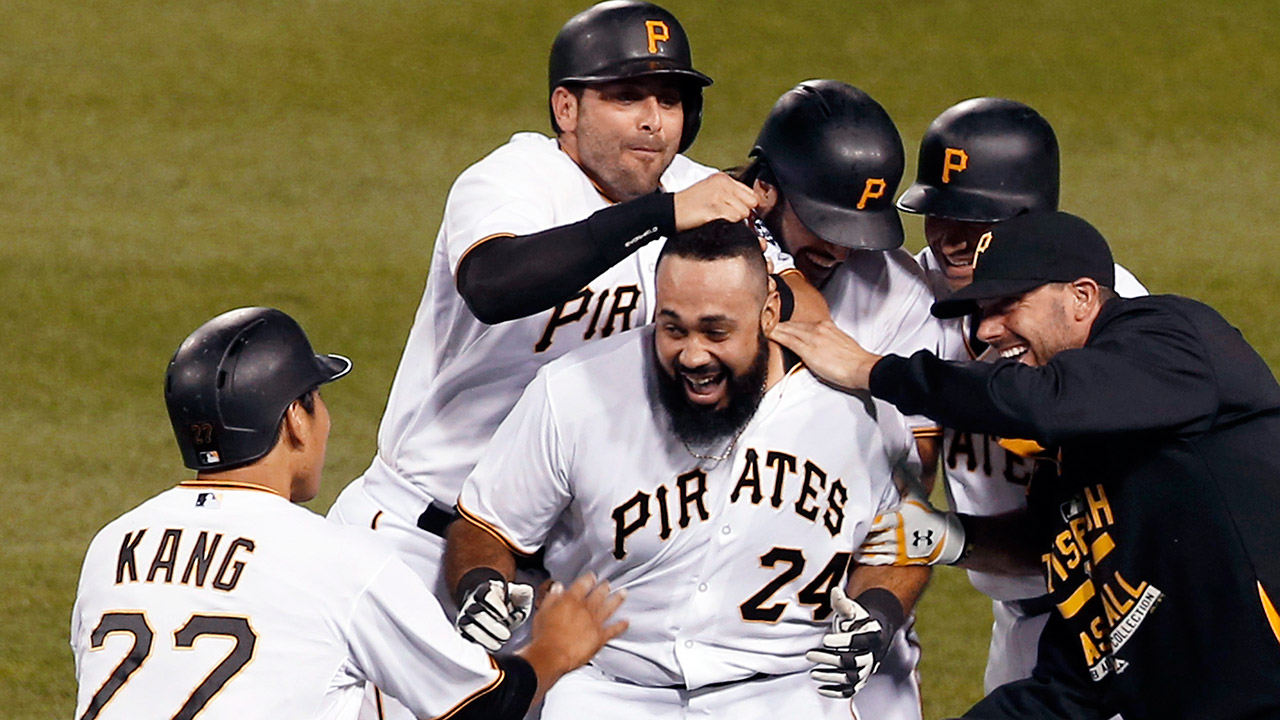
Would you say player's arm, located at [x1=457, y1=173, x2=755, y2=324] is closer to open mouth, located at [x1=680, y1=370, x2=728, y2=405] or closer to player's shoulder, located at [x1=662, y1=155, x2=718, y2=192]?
open mouth, located at [x1=680, y1=370, x2=728, y2=405]

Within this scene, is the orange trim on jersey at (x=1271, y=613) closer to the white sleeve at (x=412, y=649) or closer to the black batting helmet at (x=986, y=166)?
the black batting helmet at (x=986, y=166)

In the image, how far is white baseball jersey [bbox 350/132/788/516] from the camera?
5148 mm

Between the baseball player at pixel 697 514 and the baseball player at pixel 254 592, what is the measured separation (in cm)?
60

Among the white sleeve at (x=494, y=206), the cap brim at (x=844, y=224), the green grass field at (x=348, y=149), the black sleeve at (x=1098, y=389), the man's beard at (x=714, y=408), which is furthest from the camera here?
the green grass field at (x=348, y=149)

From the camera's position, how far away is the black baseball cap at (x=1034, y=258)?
460cm

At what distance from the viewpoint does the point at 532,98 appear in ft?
49.5

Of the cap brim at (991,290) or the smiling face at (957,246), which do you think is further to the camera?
the smiling face at (957,246)

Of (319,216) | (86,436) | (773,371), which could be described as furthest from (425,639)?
(319,216)

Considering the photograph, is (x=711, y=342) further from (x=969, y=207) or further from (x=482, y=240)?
(x=969, y=207)

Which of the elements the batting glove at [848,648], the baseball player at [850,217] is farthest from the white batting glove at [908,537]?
the baseball player at [850,217]

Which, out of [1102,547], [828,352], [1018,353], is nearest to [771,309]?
[828,352]

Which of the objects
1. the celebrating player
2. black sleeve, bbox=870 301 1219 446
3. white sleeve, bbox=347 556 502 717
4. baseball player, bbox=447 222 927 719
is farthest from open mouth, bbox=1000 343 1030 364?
white sleeve, bbox=347 556 502 717

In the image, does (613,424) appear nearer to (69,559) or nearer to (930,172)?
(930,172)

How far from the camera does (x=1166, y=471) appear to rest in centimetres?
442
